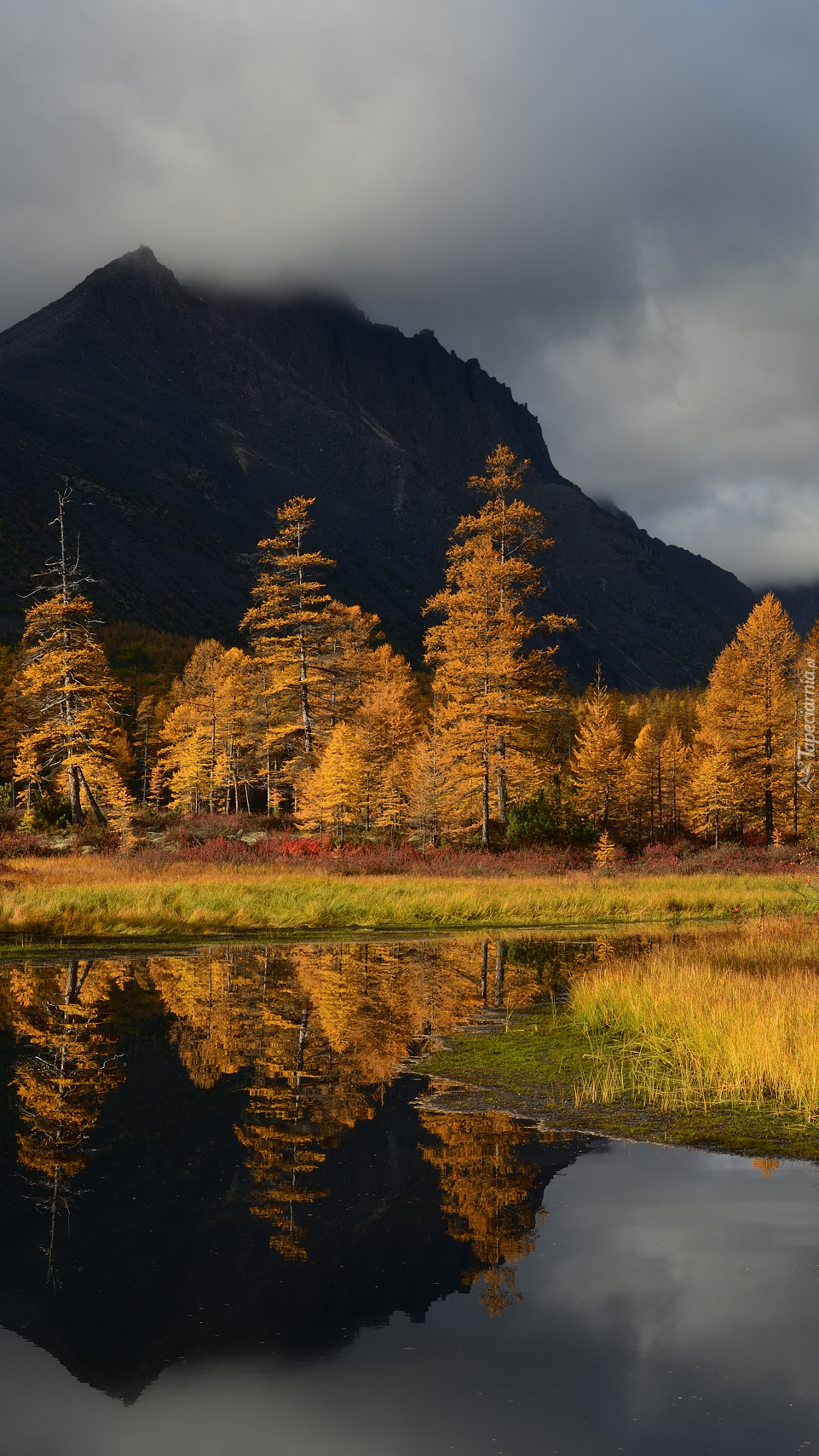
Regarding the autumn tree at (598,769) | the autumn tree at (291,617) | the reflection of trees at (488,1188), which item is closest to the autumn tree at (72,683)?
the autumn tree at (291,617)

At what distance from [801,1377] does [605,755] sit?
59871 millimetres

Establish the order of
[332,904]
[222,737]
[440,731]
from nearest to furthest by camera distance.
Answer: [332,904]
[440,731]
[222,737]

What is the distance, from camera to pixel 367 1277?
5.98 meters

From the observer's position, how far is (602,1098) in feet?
32.5

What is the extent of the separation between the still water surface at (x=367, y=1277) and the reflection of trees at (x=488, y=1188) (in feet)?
0.08

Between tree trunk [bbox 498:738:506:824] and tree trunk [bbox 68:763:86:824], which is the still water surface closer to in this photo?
tree trunk [bbox 498:738:506:824]

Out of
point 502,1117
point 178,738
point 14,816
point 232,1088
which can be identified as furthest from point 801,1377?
point 178,738

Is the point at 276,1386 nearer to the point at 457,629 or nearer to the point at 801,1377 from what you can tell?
the point at 801,1377

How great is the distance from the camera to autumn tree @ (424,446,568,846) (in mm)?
41719

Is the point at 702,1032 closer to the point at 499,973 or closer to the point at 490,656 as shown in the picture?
the point at 499,973

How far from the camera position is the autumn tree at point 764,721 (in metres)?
59.3

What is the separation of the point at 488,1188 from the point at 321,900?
17.8m

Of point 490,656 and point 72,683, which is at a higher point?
point 490,656

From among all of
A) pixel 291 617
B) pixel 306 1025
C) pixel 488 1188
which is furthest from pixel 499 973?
pixel 291 617
